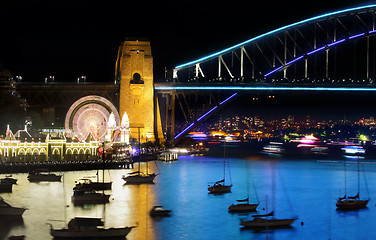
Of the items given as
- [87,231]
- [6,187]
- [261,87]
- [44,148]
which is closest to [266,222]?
[87,231]

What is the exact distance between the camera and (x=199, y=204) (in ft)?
137

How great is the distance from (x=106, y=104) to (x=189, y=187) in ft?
65.5

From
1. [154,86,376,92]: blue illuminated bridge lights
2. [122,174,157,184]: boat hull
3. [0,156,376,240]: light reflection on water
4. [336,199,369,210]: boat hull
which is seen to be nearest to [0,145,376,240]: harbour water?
[0,156,376,240]: light reflection on water

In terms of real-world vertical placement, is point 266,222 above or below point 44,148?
below

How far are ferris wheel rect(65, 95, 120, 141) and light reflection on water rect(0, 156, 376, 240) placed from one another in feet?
17.5

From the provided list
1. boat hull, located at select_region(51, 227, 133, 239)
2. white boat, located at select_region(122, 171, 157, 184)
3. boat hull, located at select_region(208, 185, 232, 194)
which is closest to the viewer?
boat hull, located at select_region(51, 227, 133, 239)

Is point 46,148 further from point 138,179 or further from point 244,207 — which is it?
point 244,207

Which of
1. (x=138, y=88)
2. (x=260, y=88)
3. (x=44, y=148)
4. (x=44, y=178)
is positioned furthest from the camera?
(x=260, y=88)

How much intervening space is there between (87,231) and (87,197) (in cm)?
992

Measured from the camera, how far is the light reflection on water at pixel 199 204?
33.6 meters

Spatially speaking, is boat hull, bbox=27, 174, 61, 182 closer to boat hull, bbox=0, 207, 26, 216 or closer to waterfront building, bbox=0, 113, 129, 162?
waterfront building, bbox=0, 113, 129, 162

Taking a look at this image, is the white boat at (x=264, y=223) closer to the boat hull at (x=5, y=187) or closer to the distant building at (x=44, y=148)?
the boat hull at (x=5, y=187)

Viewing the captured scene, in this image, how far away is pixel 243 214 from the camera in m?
37.8

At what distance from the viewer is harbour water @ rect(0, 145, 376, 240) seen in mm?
33531
